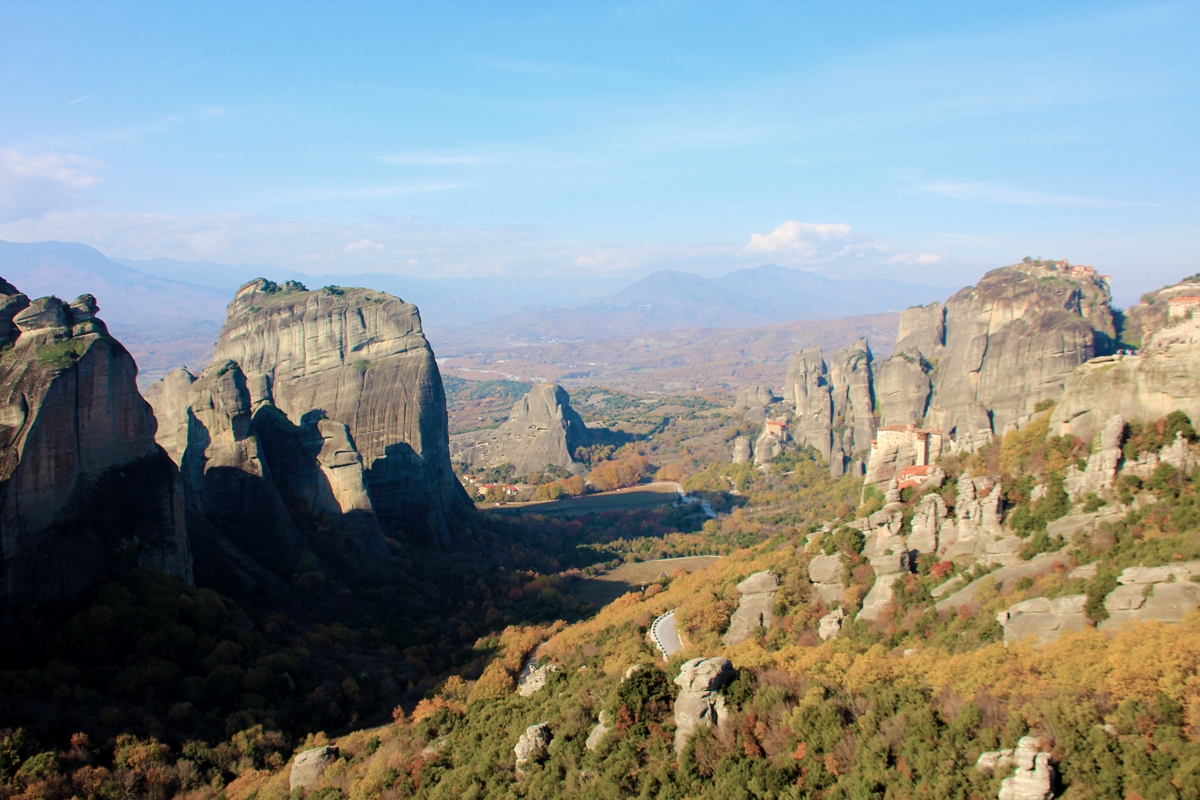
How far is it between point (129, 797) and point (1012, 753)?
22.6 m

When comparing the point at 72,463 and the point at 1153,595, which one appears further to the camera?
the point at 72,463

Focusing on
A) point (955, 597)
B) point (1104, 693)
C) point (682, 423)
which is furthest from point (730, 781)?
point (682, 423)

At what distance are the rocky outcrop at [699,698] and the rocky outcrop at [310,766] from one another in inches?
439

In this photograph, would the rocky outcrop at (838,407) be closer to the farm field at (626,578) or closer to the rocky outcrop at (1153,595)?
the farm field at (626,578)

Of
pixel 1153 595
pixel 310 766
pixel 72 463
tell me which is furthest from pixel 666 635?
pixel 72 463

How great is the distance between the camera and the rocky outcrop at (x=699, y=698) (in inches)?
810

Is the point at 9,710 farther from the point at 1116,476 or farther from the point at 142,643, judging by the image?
the point at 1116,476

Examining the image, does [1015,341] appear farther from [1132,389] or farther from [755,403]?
[755,403]

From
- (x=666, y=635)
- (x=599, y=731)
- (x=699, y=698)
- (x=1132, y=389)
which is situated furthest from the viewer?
(x=666, y=635)

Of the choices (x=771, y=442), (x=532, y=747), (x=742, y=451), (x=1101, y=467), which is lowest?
(x=742, y=451)

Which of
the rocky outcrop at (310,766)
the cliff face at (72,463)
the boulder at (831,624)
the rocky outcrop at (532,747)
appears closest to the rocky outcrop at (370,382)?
the cliff face at (72,463)

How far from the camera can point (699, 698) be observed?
68.3 ft

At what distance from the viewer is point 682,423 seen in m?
127

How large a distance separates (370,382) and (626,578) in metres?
21.0
